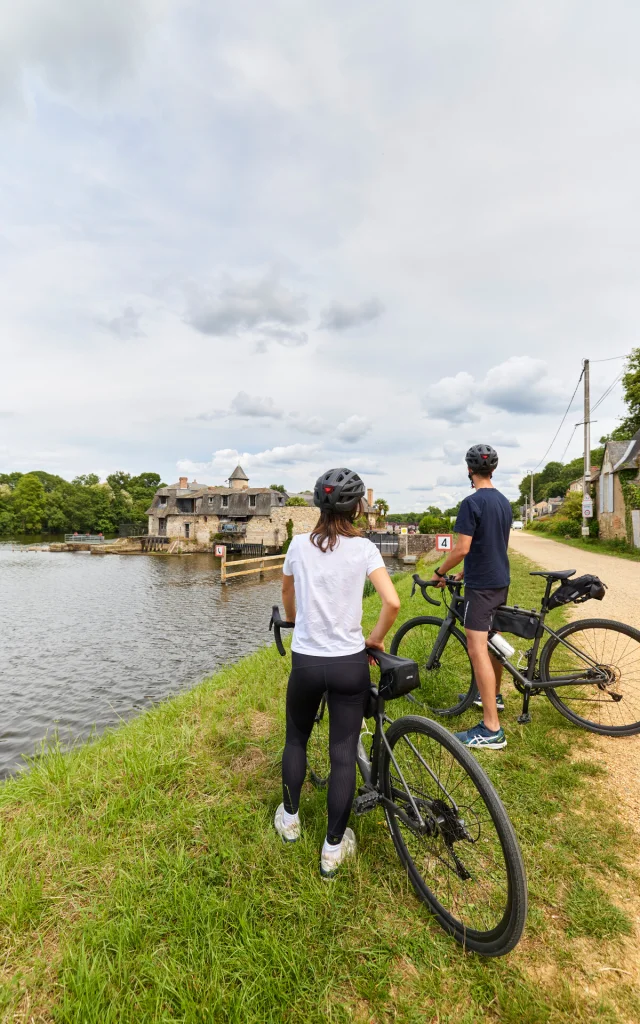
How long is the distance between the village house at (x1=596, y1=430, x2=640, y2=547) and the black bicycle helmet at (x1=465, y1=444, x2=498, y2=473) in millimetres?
19282

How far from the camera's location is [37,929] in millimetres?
2141

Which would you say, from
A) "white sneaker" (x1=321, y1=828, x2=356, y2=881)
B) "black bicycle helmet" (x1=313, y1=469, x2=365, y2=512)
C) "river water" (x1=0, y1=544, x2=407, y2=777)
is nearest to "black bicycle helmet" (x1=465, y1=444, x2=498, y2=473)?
"black bicycle helmet" (x1=313, y1=469, x2=365, y2=512)

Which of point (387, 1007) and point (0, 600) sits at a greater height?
point (387, 1007)

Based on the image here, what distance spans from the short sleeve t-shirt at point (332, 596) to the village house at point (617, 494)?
21.3 m

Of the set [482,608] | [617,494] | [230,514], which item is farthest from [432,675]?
[230,514]

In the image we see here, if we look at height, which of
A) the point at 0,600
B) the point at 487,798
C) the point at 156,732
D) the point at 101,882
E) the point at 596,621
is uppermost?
the point at 596,621

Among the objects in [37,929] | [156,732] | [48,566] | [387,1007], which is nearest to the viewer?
[387,1007]

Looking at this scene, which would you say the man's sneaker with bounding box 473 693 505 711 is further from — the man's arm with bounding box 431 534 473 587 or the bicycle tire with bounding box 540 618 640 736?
the man's arm with bounding box 431 534 473 587

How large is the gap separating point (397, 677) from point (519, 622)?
7.00 feet

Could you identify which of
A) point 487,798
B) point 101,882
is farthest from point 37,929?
point 487,798

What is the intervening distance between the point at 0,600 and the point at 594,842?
28.1 m

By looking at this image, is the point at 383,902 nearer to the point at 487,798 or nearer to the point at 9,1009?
the point at 487,798

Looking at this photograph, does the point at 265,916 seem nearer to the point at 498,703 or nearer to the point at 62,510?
the point at 498,703

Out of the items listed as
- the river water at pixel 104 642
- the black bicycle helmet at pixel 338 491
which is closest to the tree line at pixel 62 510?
the river water at pixel 104 642
